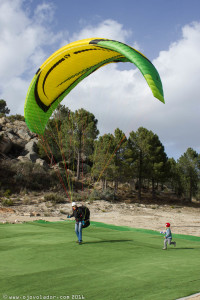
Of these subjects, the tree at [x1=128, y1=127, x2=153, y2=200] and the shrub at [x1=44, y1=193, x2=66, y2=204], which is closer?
the shrub at [x1=44, y1=193, x2=66, y2=204]

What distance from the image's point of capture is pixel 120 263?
24.4ft

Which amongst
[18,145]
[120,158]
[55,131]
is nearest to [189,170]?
[120,158]

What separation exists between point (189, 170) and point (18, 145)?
29585 mm

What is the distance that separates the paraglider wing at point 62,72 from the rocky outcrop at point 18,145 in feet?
89.6

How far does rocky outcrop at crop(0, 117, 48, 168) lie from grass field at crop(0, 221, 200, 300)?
32009 millimetres

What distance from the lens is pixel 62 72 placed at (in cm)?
1289

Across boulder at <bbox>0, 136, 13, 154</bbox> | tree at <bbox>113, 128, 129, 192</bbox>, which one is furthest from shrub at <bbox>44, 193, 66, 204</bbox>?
boulder at <bbox>0, 136, 13, 154</bbox>

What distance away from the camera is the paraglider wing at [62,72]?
11523 millimetres

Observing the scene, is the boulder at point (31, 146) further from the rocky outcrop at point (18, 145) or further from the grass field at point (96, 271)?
the grass field at point (96, 271)

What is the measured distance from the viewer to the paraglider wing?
11.5m

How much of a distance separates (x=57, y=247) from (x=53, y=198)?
68.4ft

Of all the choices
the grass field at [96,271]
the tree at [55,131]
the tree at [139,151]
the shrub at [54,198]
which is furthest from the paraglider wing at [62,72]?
the tree at [139,151]

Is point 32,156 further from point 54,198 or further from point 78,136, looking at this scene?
point 54,198

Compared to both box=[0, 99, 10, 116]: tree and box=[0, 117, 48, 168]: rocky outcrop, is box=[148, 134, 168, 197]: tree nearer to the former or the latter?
box=[0, 117, 48, 168]: rocky outcrop
